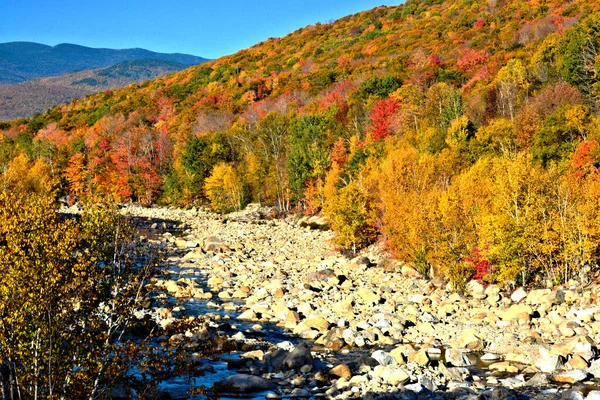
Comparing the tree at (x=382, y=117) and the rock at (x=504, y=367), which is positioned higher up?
the tree at (x=382, y=117)

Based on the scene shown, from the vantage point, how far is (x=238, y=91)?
12419 cm

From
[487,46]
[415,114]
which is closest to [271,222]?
[415,114]

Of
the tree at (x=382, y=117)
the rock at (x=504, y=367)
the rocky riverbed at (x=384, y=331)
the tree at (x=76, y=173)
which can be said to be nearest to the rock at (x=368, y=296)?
the rocky riverbed at (x=384, y=331)

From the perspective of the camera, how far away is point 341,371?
18203mm

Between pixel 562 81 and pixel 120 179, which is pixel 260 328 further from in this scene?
pixel 120 179

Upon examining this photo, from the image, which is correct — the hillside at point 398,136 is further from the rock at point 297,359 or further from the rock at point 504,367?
the rock at point 297,359

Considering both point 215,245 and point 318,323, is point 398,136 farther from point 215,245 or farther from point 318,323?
point 318,323

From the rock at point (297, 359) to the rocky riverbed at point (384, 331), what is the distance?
4cm

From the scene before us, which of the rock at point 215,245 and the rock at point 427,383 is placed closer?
the rock at point 427,383

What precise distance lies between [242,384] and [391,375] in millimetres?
5397

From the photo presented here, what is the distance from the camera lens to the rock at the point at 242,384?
A: 17.1 meters

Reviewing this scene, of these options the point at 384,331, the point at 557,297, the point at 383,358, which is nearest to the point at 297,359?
the point at 383,358

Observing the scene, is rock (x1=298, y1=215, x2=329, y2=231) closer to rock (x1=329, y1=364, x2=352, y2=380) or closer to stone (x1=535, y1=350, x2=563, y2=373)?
rock (x1=329, y1=364, x2=352, y2=380)

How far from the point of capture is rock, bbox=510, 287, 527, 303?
2673 cm
